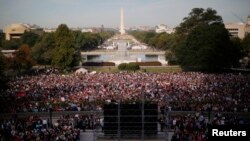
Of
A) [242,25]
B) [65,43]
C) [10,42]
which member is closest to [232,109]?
[65,43]

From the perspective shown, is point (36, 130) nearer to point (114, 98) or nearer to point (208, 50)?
point (114, 98)

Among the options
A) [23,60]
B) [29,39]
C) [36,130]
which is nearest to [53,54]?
[23,60]

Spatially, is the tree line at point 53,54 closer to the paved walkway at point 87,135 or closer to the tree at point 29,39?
the tree at point 29,39

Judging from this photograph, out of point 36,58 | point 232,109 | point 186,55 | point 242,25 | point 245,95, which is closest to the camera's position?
point 232,109

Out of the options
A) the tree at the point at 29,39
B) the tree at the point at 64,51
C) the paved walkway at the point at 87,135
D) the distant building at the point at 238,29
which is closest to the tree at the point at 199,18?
the tree at the point at 64,51

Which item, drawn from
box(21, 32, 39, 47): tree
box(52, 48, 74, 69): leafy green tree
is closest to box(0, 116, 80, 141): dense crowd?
box(52, 48, 74, 69): leafy green tree

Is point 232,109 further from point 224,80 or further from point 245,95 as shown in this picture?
point 224,80
